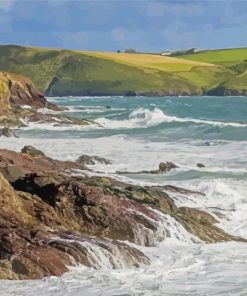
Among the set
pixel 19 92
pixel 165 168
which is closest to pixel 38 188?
pixel 165 168

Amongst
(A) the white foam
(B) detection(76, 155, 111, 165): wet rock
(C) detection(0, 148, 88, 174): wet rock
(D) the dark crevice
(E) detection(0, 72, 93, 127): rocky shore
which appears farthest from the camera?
(A) the white foam

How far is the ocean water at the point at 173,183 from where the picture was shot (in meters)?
15.7

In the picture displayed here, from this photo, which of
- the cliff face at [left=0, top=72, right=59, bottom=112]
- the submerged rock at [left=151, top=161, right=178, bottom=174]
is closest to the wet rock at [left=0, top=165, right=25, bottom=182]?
the submerged rock at [left=151, top=161, right=178, bottom=174]

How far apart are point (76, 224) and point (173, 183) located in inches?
471

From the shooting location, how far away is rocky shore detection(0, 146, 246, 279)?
1664 centimetres

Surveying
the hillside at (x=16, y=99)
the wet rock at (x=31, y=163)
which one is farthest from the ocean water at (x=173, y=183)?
the hillside at (x=16, y=99)

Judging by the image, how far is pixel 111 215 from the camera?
2009 cm

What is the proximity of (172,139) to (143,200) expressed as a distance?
115 ft

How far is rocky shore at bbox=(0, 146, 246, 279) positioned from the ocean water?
37cm

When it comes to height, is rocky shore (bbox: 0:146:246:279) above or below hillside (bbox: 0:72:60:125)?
below

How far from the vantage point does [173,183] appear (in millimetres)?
31328

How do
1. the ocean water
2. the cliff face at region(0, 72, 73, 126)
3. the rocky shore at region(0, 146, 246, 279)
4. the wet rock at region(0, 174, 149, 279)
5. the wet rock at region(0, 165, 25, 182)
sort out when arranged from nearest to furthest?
the ocean water < the wet rock at region(0, 174, 149, 279) < the rocky shore at region(0, 146, 246, 279) < the wet rock at region(0, 165, 25, 182) < the cliff face at region(0, 72, 73, 126)

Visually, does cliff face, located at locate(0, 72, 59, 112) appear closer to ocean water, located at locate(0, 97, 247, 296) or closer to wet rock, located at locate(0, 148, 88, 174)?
ocean water, located at locate(0, 97, 247, 296)

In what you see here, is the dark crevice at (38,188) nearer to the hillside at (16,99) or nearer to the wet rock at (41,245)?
the wet rock at (41,245)
